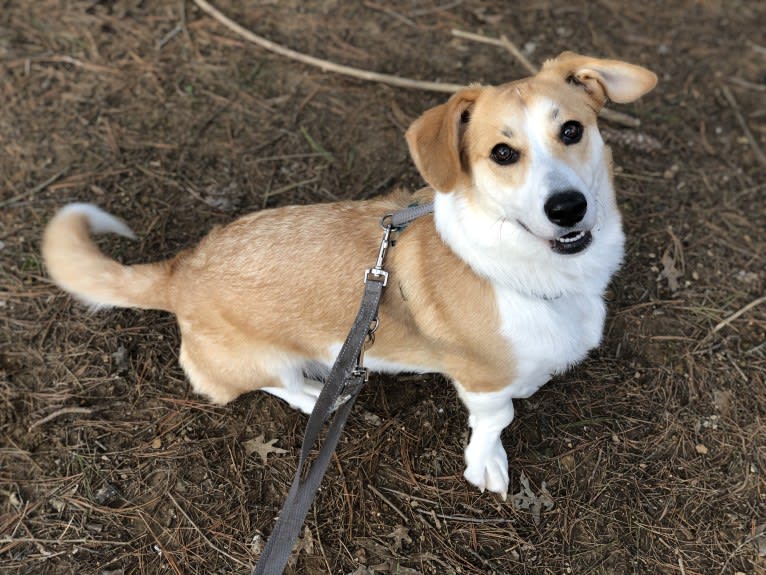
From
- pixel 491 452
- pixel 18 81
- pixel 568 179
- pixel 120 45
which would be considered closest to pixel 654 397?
pixel 491 452

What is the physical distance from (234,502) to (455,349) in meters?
1.45

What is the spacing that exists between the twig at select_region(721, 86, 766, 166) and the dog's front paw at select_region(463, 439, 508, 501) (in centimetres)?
292

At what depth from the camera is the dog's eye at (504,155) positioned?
7.50 ft

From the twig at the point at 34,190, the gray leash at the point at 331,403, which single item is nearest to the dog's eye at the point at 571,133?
the gray leash at the point at 331,403

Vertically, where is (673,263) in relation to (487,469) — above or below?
above

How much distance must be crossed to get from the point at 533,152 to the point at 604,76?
58 cm

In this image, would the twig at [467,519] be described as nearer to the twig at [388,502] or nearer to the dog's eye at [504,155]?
the twig at [388,502]

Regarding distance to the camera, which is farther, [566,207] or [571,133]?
[571,133]

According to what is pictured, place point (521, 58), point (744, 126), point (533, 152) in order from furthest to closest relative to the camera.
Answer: point (521, 58), point (744, 126), point (533, 152)

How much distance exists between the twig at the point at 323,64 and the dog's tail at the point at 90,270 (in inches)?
89.7

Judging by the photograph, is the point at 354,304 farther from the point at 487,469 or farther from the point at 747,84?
the point at 747,84

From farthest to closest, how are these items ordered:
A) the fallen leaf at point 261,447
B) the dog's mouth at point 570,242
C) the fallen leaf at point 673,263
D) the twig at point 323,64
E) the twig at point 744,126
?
the twig at point 323,64 < the twig at point 744,126 < the fallen leaf at point 673,263 < the fallen leaf at point 261,447 < the dog's mouth at point 570,242

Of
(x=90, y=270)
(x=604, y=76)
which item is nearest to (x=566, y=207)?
(x=604, y=76)

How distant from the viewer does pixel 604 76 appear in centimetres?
246
